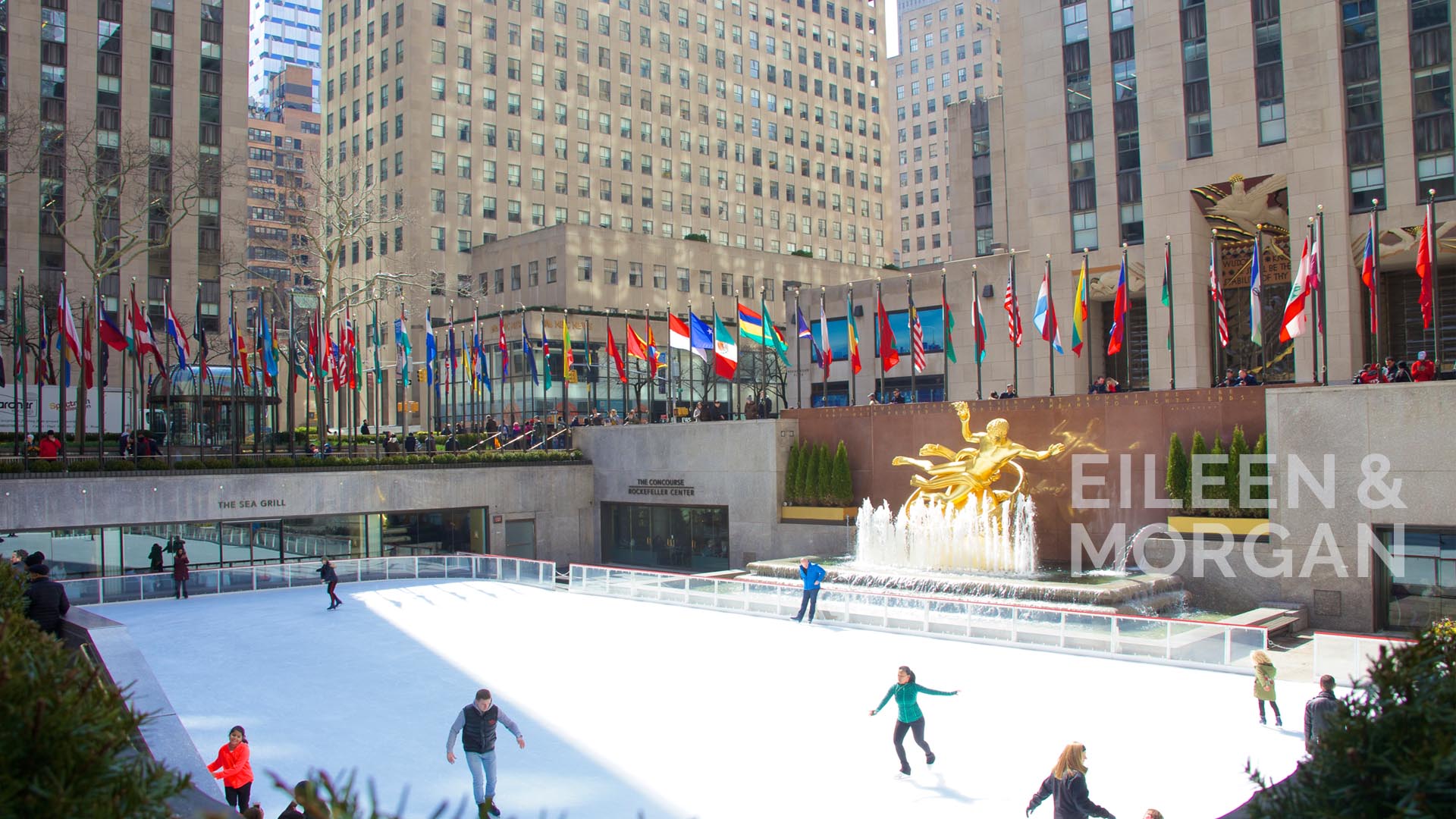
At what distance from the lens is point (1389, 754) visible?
3824 millimetres

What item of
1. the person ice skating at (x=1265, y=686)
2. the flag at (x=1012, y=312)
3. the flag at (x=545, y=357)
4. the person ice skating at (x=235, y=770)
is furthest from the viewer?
the flag at (x=545, y=357)

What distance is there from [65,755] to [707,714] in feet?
37.8

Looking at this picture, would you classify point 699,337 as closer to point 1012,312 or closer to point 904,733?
point 1012,312

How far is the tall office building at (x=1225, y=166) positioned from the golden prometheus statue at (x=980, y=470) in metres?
8.63

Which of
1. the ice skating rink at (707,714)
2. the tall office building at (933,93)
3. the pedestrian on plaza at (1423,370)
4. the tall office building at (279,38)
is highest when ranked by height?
the tall office building at (279,38)

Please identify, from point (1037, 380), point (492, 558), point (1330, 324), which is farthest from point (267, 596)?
point (1330, 324)

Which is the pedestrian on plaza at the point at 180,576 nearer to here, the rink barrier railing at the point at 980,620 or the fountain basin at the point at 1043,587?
the rink barrier railing at the point at 980,620

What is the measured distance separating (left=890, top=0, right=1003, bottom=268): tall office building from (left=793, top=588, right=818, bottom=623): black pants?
97.9 m

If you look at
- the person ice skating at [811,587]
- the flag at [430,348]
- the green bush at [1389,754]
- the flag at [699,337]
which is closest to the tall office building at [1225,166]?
the flag at [699,337]

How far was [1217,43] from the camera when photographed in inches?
1447

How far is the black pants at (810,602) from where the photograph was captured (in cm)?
2044

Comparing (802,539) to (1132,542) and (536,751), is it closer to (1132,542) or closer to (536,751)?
(1132,542)

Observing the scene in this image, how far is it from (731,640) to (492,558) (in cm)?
1093

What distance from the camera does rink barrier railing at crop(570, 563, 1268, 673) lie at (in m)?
15.7
